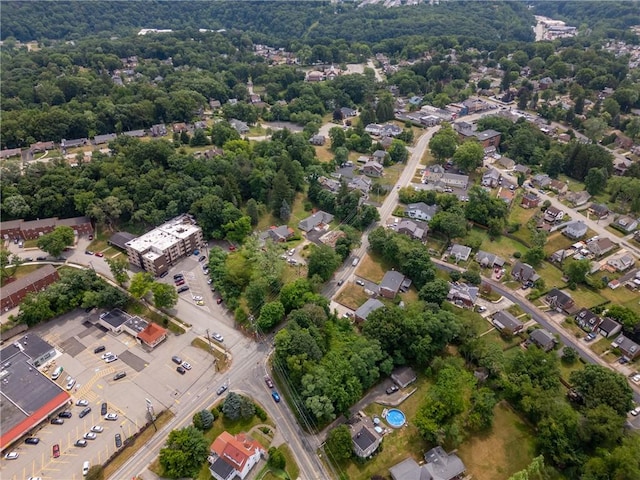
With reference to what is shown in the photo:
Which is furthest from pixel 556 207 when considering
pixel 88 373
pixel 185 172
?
pixel 88 373

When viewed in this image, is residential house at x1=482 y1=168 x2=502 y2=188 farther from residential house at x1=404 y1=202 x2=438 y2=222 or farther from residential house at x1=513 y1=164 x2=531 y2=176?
residential house at x1=404 y1=202 x2=438 y2=222

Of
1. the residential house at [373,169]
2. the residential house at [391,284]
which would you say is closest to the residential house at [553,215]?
the residential house at [373,169]

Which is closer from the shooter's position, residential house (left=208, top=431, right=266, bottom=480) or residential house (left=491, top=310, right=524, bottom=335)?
residential house (left=208, top=431, right=266, bottom=480)

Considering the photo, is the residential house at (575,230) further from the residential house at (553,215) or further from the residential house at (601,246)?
the residential house at (553,215)

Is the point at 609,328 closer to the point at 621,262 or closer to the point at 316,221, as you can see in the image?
the point at 621,262

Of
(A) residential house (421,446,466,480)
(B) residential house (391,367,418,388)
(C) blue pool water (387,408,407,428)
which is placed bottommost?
(C) blue pool water (387,408,407,428)

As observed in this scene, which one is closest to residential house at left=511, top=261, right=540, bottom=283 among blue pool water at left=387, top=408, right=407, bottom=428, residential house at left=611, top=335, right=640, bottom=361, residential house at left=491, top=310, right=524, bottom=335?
residential house at left=491, top=310, right=524, bottom=335
